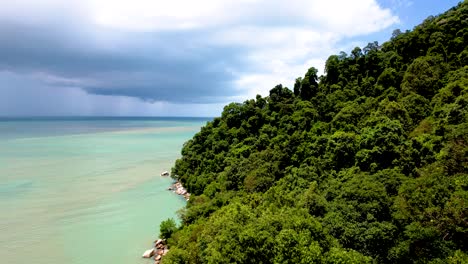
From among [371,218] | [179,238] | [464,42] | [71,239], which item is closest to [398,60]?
[464,42]

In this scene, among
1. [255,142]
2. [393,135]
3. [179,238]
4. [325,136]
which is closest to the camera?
[179,238]

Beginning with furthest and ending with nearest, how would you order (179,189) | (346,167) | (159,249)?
(179,189), (346,167), (159,249)

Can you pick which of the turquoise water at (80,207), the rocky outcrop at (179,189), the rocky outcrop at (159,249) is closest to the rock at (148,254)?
the rocky outcrop at (159,249)

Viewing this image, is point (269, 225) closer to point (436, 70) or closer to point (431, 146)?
point (431, 146)

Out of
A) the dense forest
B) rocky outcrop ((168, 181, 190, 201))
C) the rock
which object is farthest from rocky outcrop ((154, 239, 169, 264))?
rocky outcrop ((168, 181, 190, 201))

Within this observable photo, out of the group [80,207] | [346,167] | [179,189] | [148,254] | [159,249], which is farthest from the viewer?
[179,189]

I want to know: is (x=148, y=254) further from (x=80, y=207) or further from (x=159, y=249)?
(x=80, y=207)

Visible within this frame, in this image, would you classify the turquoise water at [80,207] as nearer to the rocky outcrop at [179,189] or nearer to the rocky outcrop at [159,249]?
the rocky outcrop at [159,249]

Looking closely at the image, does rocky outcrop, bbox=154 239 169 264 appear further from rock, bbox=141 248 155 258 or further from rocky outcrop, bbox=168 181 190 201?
rocky outcrop, bbox=168 181 190 201

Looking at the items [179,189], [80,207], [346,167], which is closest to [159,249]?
[80,207]
